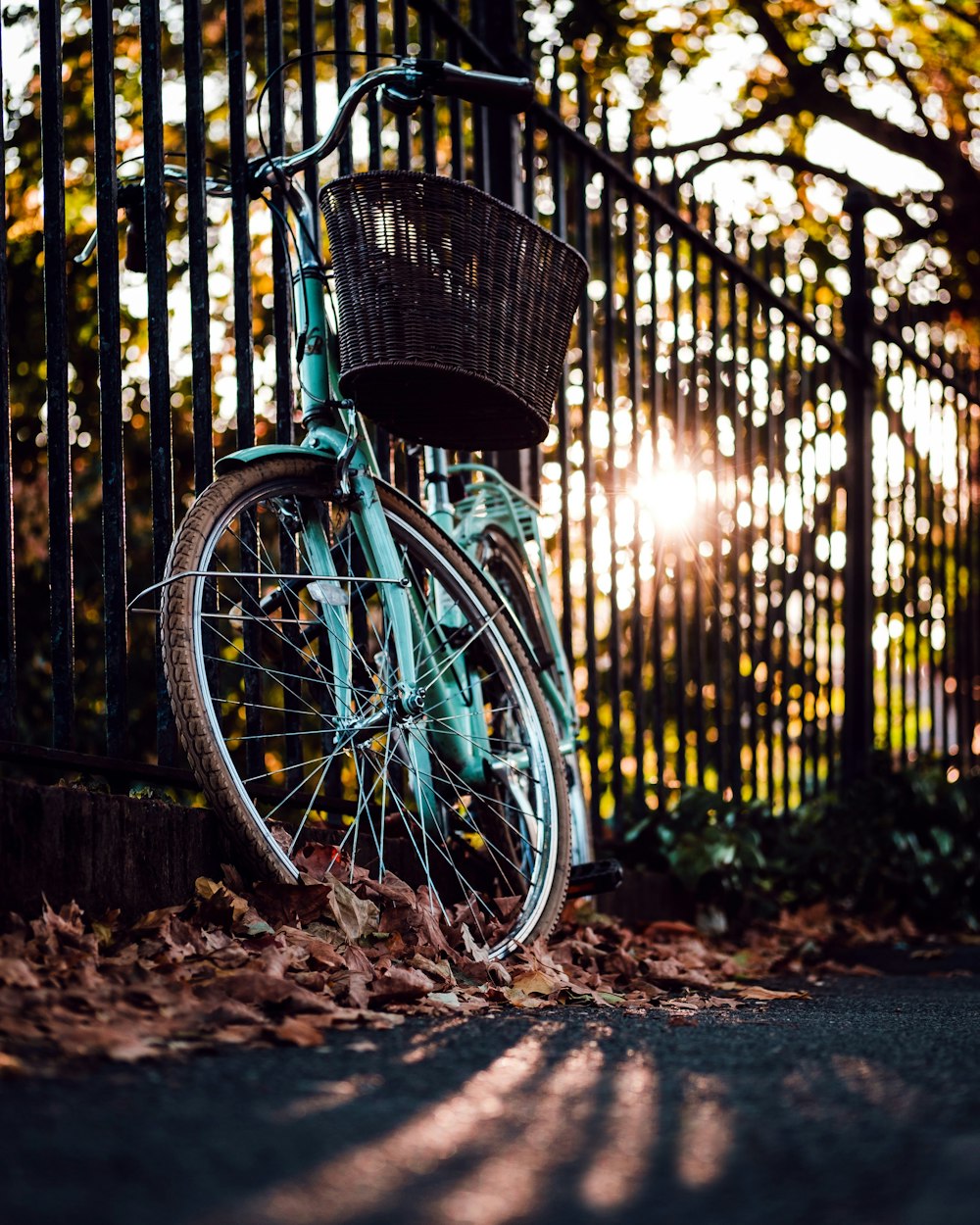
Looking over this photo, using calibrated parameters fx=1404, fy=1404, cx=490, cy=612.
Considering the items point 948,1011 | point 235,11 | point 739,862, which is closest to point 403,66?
point 235,11

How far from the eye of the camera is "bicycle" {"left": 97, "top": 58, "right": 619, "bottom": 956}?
247 cm

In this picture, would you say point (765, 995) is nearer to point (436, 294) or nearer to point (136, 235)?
point (436, 294)

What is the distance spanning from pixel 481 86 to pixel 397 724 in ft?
4.22

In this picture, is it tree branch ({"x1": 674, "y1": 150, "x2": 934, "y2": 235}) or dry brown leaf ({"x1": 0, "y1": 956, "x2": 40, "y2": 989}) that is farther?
tree branch ({"x1": 674, "y1": 150, "x2": 934, "y2": 235})

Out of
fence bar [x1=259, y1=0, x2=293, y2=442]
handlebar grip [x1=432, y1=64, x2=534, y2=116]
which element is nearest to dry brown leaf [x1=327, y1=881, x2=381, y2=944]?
fence bar [x1=259, y1=0, x2=293, y2=442]

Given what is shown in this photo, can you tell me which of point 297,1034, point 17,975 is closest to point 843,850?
point 297,1034

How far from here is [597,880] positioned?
10.3 ft

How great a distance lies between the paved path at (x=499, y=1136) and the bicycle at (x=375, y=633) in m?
0.76

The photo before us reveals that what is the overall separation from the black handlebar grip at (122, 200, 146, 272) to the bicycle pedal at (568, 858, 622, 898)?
63.3 inches

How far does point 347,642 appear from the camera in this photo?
8.83 feet

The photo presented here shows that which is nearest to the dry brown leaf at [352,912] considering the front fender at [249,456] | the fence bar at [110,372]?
the fence bar at [110,372]

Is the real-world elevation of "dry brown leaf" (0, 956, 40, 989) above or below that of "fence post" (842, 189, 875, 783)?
below

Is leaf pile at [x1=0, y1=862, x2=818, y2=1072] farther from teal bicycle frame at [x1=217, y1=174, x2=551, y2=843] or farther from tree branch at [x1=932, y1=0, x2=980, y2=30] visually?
tree branch at [x1=932, y1=0, x2=980, y2=30]

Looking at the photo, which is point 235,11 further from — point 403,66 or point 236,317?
point 236,317
